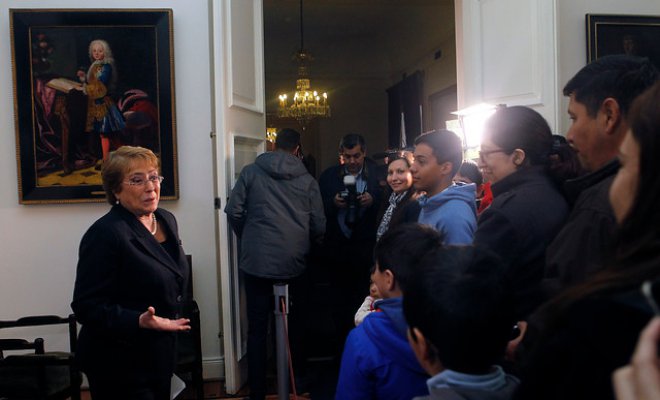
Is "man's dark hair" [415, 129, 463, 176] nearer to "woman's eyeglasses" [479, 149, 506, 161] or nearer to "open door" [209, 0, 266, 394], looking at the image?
"woman's eyeglasses" [479, 149, 506, 161]

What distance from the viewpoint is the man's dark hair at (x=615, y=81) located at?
165 centimetres

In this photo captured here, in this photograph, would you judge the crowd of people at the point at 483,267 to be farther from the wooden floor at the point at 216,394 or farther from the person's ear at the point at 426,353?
the wooden floor at the point at 216,394

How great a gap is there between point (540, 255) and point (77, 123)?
3456 millimetres

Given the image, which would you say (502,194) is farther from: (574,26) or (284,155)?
(574,26)

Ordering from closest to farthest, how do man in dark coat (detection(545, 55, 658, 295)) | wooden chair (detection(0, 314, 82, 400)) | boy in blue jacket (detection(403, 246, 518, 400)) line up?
boy in blue jacket (detection(403, 246, 518, 400)), man in dark coat (detection(545, 55, 658, 295)), wooden chair (detection(0, 314, 82, 400))

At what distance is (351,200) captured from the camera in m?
4.31

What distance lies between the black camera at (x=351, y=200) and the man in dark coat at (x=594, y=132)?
2575 mm

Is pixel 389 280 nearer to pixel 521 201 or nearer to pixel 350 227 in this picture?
pixel 521 201

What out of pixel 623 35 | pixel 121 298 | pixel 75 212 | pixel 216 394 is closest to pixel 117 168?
pixel 121 298

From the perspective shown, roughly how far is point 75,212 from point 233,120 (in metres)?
1.35

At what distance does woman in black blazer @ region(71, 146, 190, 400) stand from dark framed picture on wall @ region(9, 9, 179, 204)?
200 cm

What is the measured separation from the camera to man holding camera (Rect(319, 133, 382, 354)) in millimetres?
4316

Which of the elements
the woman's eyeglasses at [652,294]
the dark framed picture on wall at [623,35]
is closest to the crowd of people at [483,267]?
the woman's eyeglasses at [652,294]

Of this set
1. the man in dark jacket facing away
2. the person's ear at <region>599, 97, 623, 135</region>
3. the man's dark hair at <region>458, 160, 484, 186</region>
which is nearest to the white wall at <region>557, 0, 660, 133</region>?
the man's dark hair at <region>458, 160, 484, 186</region>
